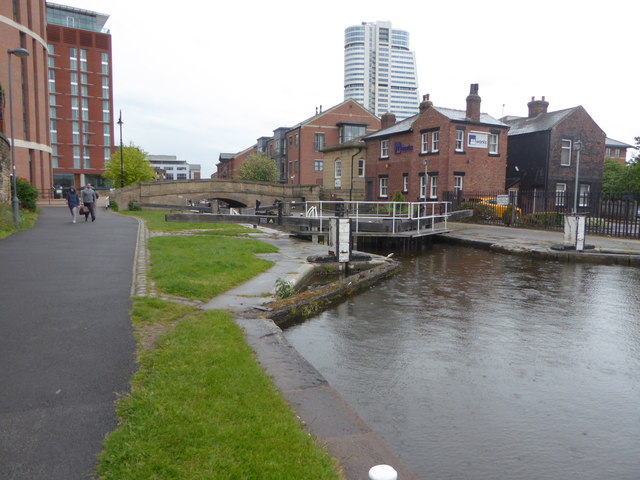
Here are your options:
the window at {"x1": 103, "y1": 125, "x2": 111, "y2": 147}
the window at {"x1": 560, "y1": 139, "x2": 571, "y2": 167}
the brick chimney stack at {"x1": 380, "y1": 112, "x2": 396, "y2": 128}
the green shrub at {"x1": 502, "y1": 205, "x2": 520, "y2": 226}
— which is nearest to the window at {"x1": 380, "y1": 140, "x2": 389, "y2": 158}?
the brick chimney stack at {"x1": 380, "y1": 112, "x2": 396, "y2": 128}

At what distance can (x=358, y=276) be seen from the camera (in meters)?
11.5

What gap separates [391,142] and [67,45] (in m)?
61.6

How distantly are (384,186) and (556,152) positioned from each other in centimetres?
1345

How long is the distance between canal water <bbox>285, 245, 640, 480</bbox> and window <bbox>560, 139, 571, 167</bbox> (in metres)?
26.7

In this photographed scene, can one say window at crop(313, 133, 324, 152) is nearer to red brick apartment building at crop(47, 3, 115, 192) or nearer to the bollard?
red brick apartment building at crop(47, 3, 115, 192)

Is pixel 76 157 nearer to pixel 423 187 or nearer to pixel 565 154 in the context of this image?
pixel 423 187

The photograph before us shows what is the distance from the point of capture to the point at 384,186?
Answer: 1626 inches

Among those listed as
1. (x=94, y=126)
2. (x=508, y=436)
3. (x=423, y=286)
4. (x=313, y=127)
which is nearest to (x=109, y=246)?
(x=423, y=286)

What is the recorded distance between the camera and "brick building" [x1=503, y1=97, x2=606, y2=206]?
1379 inches

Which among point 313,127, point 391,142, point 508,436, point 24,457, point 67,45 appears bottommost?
point 508,436

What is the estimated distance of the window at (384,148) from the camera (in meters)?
40.8

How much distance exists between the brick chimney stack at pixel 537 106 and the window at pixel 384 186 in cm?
1302

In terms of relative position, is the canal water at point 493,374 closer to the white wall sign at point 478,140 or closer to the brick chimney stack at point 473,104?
the white wall sign at point 478,140

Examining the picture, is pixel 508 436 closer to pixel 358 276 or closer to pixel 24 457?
pixel 24 457
